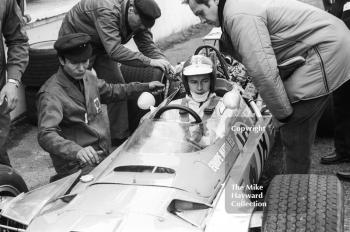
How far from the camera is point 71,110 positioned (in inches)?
177

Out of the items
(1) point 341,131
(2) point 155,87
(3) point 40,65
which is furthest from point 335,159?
(3) point 40,65

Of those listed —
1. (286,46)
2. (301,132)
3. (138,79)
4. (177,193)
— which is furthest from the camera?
(138,79)

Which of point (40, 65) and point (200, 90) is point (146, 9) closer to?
point (200, 90)

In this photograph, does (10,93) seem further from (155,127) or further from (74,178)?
(155,127)

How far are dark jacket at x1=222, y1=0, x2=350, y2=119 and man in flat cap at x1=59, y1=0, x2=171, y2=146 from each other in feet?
6.02

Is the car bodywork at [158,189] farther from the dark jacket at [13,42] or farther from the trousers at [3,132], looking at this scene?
the dark jacket at [13,42]

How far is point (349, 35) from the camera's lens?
3.89 m

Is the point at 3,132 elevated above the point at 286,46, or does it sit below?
below

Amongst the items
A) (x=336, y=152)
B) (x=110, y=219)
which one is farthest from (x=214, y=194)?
(x=336, y=152)

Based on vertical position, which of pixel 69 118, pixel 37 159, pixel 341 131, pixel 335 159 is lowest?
pixel 37 159

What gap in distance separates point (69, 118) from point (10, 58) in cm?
71

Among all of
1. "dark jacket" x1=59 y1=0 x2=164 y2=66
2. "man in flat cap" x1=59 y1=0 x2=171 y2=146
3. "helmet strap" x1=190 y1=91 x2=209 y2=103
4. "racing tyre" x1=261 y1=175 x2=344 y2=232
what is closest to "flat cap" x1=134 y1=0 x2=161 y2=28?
"man in flat cap" x1=59 y1=0 x2=171 y2=146

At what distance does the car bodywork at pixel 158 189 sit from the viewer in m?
3.14

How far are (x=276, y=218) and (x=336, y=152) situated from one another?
7.91 feet
